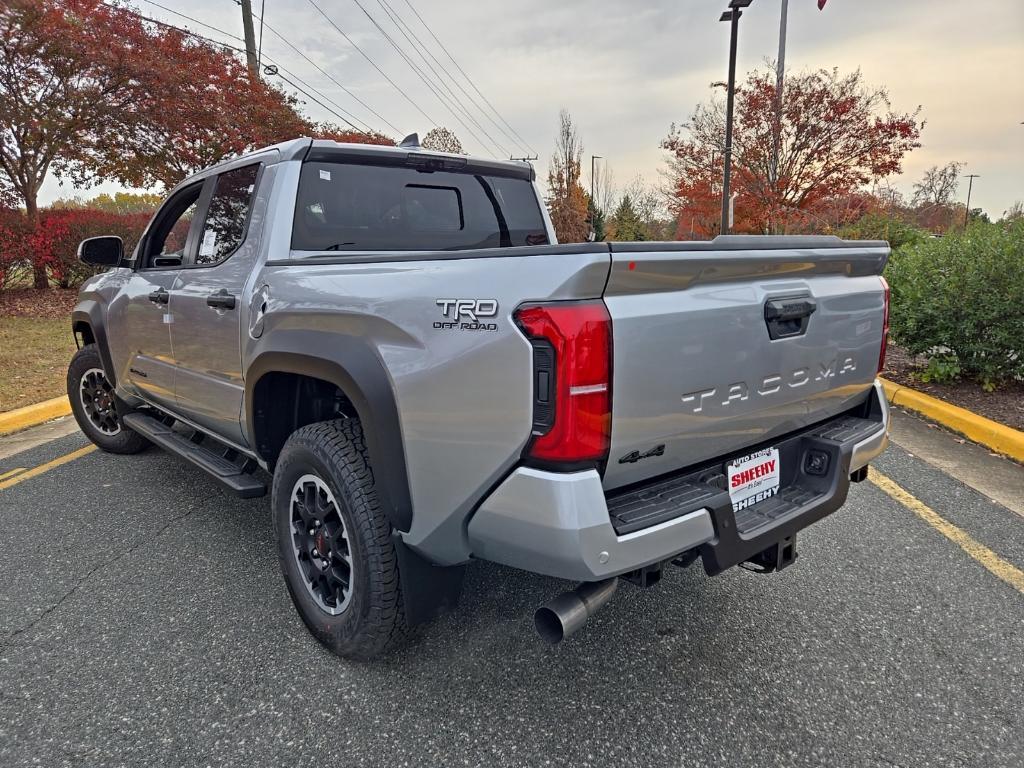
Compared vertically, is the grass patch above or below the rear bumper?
below

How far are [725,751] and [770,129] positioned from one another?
16045mm

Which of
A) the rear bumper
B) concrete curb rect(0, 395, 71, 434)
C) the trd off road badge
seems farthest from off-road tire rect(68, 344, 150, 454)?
the rear bumper

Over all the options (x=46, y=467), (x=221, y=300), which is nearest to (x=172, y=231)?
(x=221, y=300)

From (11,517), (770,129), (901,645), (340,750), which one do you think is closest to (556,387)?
(340,750)

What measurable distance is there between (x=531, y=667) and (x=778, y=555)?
97 centimetres

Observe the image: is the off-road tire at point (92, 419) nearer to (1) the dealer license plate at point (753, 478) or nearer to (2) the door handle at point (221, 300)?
(2) the door handle at point (221, 300)

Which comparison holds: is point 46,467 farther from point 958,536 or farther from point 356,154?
point 958,536

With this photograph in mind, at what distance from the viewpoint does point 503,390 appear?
1.67 m

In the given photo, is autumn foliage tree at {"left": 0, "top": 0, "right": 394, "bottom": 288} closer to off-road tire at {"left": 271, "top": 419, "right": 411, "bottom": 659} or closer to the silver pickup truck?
the silver pickup truck

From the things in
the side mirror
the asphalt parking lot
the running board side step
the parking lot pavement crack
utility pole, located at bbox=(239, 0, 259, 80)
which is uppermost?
utility pole, located at bbox=(239, 0, 259, 80)

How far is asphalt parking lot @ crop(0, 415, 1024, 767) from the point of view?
6.37 feet

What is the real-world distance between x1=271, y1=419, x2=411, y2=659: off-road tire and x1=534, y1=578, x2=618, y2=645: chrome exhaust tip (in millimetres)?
595

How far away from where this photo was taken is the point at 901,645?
2385 millimetres

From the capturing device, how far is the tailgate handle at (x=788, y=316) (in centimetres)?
199
